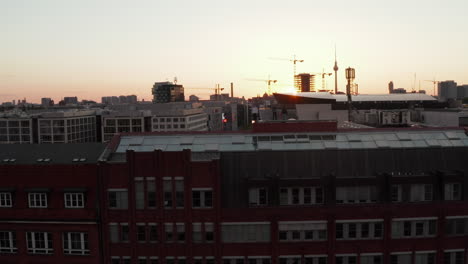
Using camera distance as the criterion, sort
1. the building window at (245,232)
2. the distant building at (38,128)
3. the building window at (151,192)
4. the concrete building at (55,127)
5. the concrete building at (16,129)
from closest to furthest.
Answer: the building window at (245,232), the building window at (151,192), the concrete building at (55,127), the distant building at (38,128), the concrete building at (16,129)

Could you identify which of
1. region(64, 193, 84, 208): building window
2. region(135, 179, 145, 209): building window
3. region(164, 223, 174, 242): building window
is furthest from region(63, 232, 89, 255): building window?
region(164, 223, 174, 242): building window

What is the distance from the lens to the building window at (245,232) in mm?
36781

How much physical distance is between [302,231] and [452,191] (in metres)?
13.9

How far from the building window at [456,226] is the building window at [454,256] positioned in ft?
5.01

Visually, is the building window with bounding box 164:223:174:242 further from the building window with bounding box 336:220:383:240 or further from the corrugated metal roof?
the building window with bounding box 336:220:383:240

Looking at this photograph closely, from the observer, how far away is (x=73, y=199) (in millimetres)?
37906

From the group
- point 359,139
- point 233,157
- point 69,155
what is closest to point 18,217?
point 69,155

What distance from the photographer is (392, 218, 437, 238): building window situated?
3691 centimetres

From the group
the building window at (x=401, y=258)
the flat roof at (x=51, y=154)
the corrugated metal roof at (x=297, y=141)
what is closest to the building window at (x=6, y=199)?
the flat roof at (x=51, y=154)

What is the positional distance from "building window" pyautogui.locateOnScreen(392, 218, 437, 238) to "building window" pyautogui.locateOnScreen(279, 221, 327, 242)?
6325mm

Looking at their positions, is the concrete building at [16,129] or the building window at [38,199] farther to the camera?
the concrete building at [16,129]

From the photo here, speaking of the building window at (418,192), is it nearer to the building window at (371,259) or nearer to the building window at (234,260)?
the building window at (371,259)

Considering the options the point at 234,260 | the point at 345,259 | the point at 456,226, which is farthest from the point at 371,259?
the point at 234,260

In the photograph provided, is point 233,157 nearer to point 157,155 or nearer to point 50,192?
point 157,155
